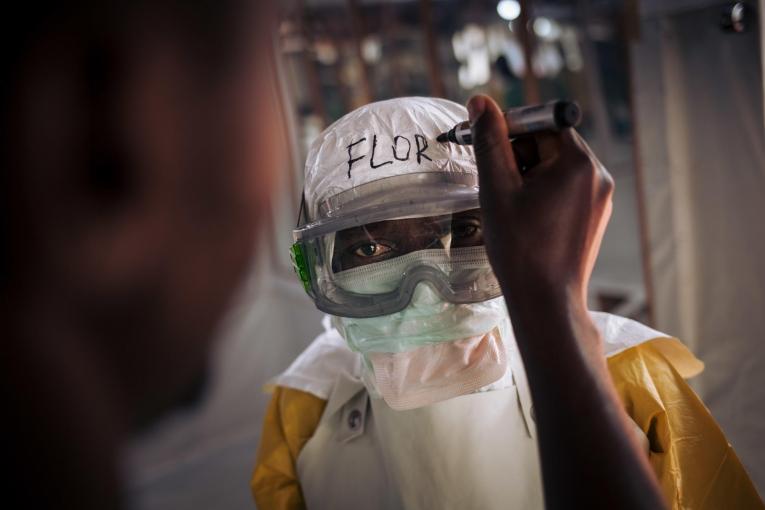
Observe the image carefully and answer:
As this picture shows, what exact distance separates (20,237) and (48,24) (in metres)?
0.11

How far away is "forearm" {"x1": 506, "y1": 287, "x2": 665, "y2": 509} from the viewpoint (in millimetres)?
622

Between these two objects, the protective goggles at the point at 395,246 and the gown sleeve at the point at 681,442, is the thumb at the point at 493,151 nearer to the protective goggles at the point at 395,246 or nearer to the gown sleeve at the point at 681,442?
the protective goggles at the point at 395,246

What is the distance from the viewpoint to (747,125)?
6.25 ft

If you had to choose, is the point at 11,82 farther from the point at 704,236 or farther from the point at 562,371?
the point at 704,236

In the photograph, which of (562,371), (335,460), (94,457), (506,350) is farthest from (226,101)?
(335,460)

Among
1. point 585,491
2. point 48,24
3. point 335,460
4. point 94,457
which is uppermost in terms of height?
point 48,24

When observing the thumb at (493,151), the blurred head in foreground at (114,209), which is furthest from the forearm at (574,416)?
the blurred head in foreground at (114,209)

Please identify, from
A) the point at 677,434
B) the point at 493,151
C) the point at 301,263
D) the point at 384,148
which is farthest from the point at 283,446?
the point at 493,151

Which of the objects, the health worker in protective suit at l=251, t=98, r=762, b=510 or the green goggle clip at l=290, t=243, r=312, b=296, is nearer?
the health worker in protective suit at l=251, t=98, r=762, b=510

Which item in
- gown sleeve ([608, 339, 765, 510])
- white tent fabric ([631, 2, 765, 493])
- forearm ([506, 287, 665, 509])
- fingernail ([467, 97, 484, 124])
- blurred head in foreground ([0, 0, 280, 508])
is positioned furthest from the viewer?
white tent fabric ([631, 2, 765, 493])

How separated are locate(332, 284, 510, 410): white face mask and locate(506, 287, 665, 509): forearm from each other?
17.1 inches

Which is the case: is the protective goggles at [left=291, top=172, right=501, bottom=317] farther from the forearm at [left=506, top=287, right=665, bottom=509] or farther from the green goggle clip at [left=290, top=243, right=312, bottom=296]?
the forearm at [left=506, top=287, right=665, bottom=509]

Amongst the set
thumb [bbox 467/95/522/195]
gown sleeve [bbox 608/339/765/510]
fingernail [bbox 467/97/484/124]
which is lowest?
gown sleeve [bbox 608/339/765/510]

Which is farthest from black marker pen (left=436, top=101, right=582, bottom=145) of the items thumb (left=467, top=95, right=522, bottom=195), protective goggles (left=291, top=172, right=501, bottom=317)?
protective goggles (left=291, top=172, right=501, bottom=317)
